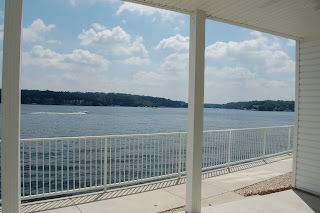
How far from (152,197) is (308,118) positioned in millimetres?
2905

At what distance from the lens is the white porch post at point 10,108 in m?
1.96

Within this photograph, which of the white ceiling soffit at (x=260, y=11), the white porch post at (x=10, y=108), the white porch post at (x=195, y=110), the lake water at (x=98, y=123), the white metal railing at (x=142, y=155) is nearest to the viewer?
the white porch post at (x=10, y=108)

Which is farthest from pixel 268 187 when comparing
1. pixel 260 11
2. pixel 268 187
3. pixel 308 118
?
pixel 260 11

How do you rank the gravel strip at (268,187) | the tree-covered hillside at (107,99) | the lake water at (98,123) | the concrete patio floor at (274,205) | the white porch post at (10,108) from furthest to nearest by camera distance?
the tree-covered hillside at (107,99)
the lake water at (98,123)
the gravel strip at (268,187)
the concrete patio floor at (274,205)
the white porch post at (10,108)

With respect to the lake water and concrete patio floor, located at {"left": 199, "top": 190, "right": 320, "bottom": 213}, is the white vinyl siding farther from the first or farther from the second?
the lake water

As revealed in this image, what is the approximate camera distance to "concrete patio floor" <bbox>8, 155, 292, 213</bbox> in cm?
332

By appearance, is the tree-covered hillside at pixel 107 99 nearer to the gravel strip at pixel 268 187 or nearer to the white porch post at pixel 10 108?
the gravel strip at pixel 268 187

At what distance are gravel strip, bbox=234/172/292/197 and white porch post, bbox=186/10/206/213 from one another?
4.85 feet

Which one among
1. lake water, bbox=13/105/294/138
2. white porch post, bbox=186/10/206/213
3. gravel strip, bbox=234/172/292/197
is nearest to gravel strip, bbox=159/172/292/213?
gravel strip, bbox=234/172/292/197

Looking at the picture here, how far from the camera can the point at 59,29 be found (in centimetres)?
4025

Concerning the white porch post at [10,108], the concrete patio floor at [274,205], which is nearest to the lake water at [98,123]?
the concrete patio floor at [274,205]

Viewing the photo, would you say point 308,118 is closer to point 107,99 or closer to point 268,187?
point 268,187

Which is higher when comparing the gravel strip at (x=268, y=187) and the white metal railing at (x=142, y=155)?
the white metal railing at (x=142, y=155)

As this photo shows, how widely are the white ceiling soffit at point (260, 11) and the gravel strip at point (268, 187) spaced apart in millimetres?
2668
